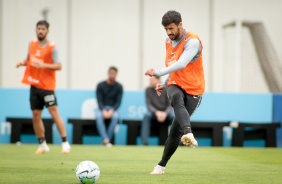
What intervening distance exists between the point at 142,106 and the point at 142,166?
6625 millimetres

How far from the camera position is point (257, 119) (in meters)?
16.0

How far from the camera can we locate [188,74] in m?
7.84

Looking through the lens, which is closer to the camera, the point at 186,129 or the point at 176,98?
the point at 186,129

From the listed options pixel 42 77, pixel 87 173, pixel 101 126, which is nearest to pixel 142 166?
pixel 87 173

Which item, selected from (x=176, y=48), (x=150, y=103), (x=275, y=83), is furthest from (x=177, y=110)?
(x=275, y=83)

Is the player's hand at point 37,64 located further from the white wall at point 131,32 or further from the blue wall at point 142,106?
the white wall at point 131,32

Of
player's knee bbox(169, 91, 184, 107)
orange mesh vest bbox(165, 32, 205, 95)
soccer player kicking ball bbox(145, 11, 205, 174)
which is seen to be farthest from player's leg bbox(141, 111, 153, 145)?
player's knee bbox(169, 91, 184, 107)

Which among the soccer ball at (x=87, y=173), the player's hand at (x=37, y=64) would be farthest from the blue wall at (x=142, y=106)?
the soccer ball at (x=87, y=173)

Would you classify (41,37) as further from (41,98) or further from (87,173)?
(87,173)

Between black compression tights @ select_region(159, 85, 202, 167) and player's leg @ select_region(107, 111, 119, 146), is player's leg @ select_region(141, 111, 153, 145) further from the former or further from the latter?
black compression tights @ select_region(159, 85, 202, 167)

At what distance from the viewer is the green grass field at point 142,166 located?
748 cm

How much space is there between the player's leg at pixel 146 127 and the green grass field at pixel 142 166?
70.1 inches

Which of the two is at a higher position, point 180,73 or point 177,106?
point 180,73

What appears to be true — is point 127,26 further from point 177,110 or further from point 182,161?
point 177,110
